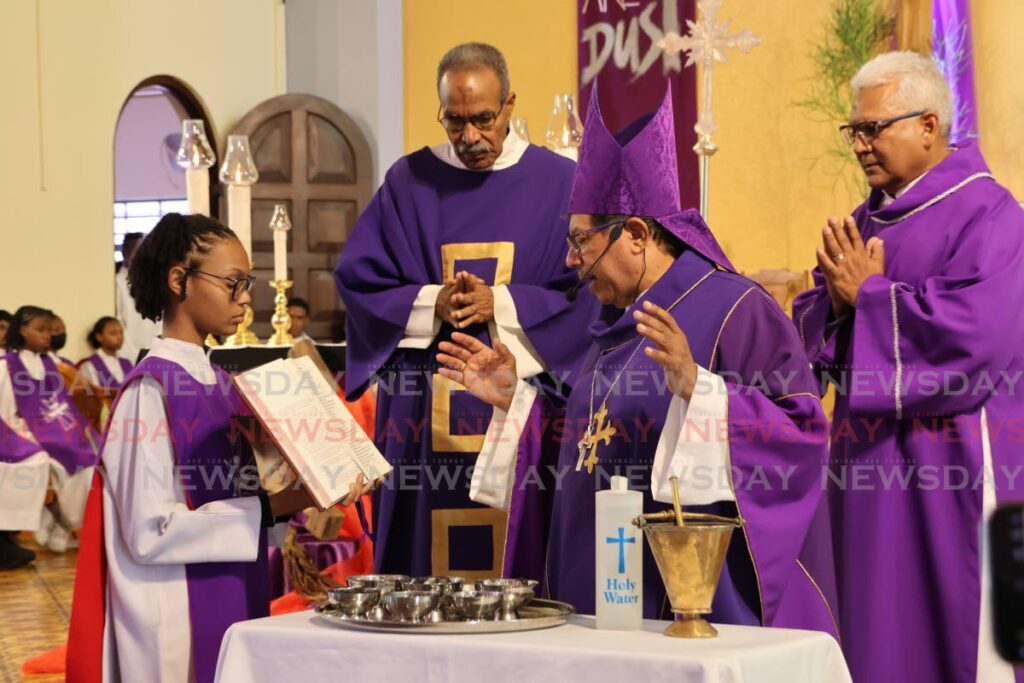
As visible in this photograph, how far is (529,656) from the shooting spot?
238 cm

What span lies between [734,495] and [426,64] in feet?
28.3

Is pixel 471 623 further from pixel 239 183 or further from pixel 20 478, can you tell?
pixel 20 478

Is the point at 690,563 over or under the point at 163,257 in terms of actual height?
under

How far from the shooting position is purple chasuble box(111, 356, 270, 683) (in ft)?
10.7

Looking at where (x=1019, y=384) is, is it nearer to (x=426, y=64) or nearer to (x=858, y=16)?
(x=858, y=16)

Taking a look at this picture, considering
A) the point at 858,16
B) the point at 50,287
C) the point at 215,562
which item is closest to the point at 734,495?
the point at 215,562

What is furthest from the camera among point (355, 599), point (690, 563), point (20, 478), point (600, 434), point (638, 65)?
point (638, 65)

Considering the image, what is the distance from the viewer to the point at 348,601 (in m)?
2.64

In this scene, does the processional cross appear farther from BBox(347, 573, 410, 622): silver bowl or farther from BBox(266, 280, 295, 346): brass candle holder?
BBox(347, 573, 410, 622): silver bowl

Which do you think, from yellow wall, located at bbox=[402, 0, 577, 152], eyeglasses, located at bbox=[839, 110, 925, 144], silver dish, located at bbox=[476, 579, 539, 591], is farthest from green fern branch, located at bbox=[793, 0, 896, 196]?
silver dish, located at bbox=[476, 579, 539, 591]

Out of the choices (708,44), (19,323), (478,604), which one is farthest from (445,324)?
(19,323)

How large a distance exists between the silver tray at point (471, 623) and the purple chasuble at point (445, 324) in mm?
1431

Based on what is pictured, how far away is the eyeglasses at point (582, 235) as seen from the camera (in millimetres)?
3070

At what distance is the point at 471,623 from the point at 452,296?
1.57 m
